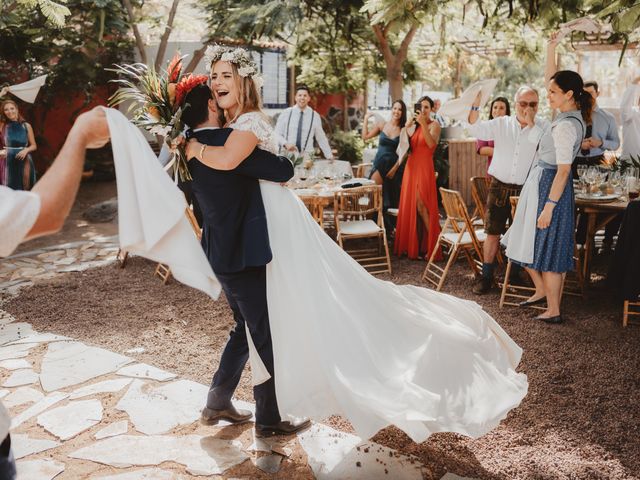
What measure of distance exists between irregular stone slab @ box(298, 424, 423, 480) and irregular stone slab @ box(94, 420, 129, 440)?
1.05m

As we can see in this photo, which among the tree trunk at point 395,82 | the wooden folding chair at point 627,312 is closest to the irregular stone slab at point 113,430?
the wooden folding chair at point 627,312

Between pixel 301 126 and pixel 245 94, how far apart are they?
6.30 m

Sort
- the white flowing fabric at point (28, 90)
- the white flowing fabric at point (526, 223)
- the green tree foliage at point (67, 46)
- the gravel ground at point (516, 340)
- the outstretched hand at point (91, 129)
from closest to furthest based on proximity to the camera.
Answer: the outstretched hand at point (91, 129) < the gravel ground at point (516, 340) < the white flowing fabric at point (526, 223) < the white flowing fabric at point (28, 90) < the green tree foliage at point (67, 46)

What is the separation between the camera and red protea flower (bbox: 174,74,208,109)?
10.1 feet

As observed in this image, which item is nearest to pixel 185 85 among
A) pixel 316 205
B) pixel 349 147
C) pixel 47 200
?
pixel 47 200

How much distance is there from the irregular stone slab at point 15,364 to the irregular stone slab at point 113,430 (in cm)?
131

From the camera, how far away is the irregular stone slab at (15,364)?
457cm

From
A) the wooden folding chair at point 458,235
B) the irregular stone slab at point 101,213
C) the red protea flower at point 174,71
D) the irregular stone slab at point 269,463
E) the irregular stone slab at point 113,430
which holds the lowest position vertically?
the irregular stone slab at point 101,213

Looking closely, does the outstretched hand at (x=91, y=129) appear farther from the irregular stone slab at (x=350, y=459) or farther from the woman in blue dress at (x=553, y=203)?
the woman in blue dress at (x=553, y=203)

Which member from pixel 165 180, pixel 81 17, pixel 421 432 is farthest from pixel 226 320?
pixel 81 17

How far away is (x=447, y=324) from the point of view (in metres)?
3.43

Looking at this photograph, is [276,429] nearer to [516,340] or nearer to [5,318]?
[516,340]

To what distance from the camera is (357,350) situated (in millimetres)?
3148

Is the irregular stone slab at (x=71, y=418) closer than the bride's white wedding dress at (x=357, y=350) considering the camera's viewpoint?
No
